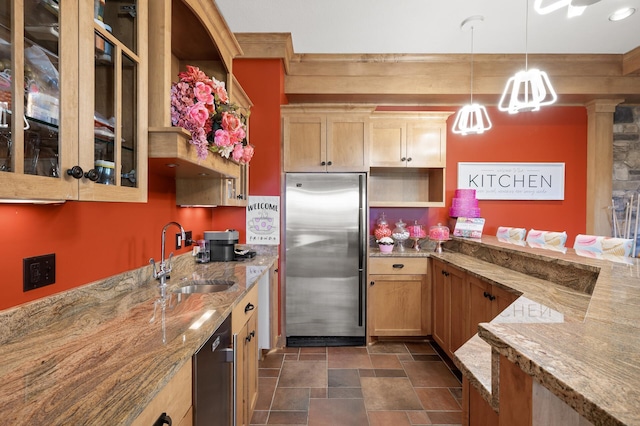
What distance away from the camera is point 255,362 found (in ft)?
7.00

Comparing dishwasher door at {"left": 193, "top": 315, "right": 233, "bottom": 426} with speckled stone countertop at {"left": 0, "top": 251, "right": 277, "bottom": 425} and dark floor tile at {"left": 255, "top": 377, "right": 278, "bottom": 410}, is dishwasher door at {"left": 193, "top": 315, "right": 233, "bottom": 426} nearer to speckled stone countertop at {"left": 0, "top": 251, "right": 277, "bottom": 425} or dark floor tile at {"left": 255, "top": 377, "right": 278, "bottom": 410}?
speckled stone countertop at {"left": 0, "top": 251, "right": 277, "bottom": 425}

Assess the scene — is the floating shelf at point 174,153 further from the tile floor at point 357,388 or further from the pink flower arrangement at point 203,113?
the tile floor at point 357,388

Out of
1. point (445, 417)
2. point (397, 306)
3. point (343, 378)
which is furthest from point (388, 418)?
point (397, 306)

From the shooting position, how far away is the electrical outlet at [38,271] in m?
1.17

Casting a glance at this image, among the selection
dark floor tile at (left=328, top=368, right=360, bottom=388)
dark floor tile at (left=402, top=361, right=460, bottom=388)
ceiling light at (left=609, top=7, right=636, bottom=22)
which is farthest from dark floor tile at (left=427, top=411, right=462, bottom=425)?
ceiling light at (left=609, top=7, right=636, bottom=22)

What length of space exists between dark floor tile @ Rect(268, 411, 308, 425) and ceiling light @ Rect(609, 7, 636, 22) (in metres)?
4.20

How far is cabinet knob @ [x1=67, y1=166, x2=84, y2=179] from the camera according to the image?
3.01 feet

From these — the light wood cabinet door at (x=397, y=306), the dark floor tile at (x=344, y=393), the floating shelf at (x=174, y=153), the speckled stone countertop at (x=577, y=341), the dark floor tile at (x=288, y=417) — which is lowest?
the dark floor tile at (x=288, y=417)

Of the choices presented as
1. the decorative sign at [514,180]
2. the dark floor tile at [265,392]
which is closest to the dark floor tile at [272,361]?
the dark floor tile at [265,392]

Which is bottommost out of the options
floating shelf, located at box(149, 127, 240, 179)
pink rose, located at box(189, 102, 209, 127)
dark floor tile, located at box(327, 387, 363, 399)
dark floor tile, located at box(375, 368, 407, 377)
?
dark floor tile, located at box(375, 368, 407, 377)

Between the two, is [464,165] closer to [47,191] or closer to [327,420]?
[327,420]

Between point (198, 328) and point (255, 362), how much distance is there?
3.54 feet

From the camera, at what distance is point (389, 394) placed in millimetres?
2430

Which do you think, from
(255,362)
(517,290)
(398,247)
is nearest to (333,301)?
(398,247)
